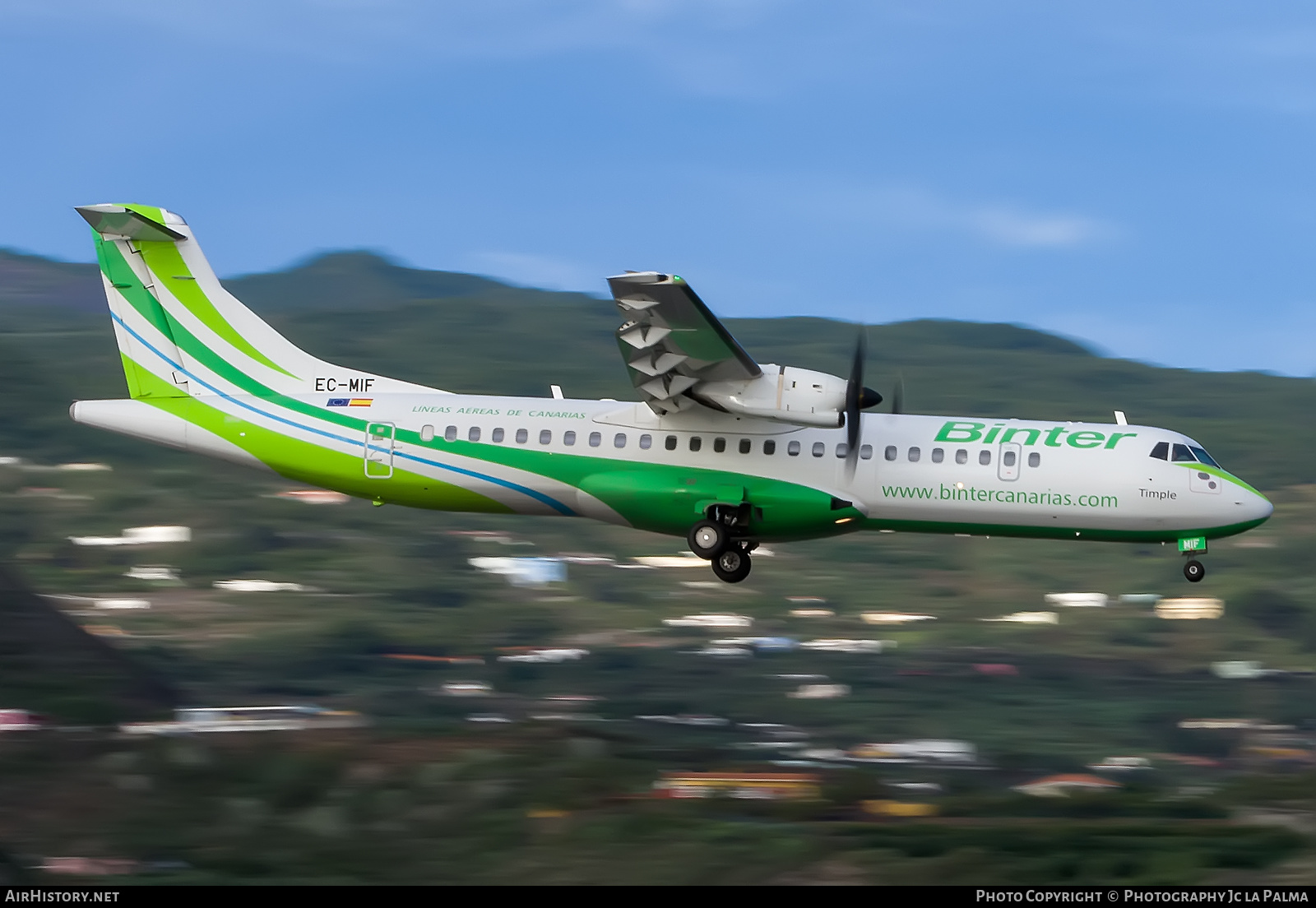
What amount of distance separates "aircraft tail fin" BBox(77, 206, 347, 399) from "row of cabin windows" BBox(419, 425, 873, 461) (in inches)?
128

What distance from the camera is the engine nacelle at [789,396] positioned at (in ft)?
78.5

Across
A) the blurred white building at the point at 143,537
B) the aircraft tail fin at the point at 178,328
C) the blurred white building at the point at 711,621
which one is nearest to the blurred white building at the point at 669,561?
the blurred white building at the point at 711,621

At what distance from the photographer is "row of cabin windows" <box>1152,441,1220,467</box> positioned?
25672 mm

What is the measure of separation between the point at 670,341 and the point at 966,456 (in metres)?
6.07

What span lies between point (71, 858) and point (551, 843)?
18.6 metres

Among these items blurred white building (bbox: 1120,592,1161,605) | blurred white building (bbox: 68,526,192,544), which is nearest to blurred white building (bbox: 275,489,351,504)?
blurred white building (bbox: 68,526,192,544)

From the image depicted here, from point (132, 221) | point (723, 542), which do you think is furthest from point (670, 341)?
point (132, 221)

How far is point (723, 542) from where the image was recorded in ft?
84.8

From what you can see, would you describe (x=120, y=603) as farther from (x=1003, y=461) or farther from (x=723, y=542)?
(x=1003, y=461)

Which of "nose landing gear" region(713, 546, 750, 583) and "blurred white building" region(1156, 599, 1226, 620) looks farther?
"blurred white building" region(1156, 599, 1226, 620)

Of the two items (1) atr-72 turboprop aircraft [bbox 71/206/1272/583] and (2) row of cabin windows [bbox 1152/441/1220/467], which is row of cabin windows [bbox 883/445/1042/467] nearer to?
(1) atr-72 turboprop aircraft [bbox 71/206/1272/583]

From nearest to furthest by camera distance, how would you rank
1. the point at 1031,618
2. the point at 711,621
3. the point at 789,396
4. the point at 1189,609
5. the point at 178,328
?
the point at 789,396
the point at 178,328
the point at 711,621
the point at 1031,618
the point at 1189,609

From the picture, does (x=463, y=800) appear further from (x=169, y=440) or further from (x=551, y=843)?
(x=169, y=440)
